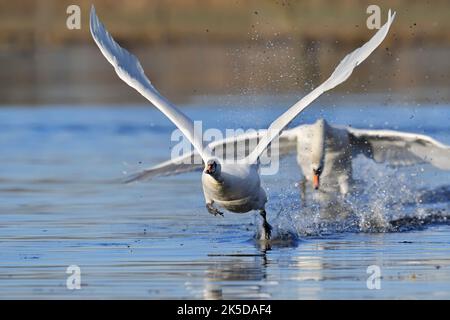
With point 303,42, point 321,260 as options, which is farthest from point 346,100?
point 321,260

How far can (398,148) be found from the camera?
19.6m

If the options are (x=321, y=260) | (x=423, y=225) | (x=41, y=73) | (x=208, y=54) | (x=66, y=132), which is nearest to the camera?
(x=321, y=260)

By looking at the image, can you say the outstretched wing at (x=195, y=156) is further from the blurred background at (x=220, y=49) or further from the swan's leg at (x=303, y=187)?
the blurred background at (x=220, y=49)

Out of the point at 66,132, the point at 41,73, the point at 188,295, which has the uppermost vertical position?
the point at 41,73

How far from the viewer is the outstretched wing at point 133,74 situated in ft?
50.3

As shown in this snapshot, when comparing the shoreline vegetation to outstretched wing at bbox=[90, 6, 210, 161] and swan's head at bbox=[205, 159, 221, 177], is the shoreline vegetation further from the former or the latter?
swan's head at bbox=[205, 159, 221, 177]

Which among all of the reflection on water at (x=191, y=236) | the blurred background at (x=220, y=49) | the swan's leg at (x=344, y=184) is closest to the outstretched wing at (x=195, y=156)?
the reflection on water at (x=191, y=236)

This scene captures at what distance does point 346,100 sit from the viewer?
32.6m

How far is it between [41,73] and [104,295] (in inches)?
1335

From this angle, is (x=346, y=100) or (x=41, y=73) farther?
(x=41, y=73)

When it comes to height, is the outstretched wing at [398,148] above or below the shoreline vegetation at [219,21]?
below

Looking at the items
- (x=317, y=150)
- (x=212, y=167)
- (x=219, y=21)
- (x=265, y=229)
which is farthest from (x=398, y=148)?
(x=219, y=21)

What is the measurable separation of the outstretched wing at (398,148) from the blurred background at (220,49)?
11662 mm

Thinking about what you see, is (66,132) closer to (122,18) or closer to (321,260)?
(321,260)
